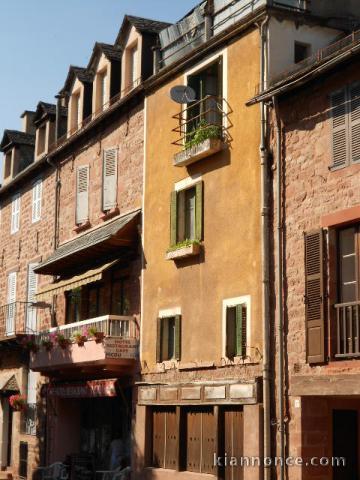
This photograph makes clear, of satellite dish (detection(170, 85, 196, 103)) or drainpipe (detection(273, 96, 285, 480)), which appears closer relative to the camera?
drainpipe (detection(273, 96, 285, 480))

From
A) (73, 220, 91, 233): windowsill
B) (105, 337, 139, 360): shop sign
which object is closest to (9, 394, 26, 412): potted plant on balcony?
(73, 220, 91, 233): windowsill

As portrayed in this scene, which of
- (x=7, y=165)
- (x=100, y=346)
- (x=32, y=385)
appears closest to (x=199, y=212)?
(x=100, y=346)

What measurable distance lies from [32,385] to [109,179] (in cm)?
812

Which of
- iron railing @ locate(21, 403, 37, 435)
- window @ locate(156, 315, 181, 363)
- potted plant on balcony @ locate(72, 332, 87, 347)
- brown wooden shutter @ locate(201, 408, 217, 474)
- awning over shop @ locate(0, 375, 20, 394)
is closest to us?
brown wooden shutter @ locate(201, 408, 217, 474)

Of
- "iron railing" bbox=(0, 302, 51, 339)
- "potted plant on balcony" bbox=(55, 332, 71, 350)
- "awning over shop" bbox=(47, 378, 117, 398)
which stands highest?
"iron railing" bbox=(0, 302, 51, 339)

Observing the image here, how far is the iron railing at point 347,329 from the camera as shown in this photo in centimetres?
1553

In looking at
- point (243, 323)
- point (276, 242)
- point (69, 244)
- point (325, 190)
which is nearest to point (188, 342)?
point (243, 323)

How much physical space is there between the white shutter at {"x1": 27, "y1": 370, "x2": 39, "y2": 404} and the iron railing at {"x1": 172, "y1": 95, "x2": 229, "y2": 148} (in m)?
11.1

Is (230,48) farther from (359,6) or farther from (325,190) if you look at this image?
(325,190)

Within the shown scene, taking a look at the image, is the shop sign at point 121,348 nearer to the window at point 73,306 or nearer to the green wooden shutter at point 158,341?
the green wooden shutter at point 158,341

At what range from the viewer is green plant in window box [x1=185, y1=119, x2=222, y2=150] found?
19922mm

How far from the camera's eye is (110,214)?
81.5ft

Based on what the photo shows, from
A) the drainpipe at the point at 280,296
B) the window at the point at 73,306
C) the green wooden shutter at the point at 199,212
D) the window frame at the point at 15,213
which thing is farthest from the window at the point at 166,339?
the window frame at the point at 15,213

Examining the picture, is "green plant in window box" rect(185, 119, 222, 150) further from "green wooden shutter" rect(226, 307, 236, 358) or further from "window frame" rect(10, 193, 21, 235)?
"window frame" rect(10, 193, 21, 235)
